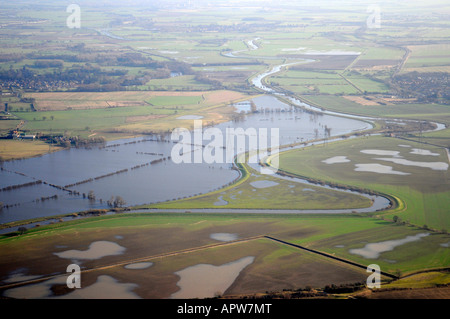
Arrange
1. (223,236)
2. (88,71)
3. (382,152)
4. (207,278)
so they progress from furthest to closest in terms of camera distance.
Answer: (88,71) < (382,152) < (223,236) < (207,278)

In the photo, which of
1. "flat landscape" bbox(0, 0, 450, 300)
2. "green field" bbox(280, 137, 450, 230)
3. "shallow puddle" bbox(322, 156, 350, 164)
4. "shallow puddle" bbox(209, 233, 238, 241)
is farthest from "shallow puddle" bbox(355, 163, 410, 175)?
"shallow puddle" bbox(209, 233, 238, 241)

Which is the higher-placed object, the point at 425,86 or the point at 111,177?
the point at 425,86

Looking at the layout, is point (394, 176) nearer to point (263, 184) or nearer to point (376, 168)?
point (376, 168)

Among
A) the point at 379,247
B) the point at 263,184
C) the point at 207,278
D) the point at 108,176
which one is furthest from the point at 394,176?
the point at 108,176

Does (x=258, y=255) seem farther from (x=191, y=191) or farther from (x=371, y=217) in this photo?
(x=191, y=191)
